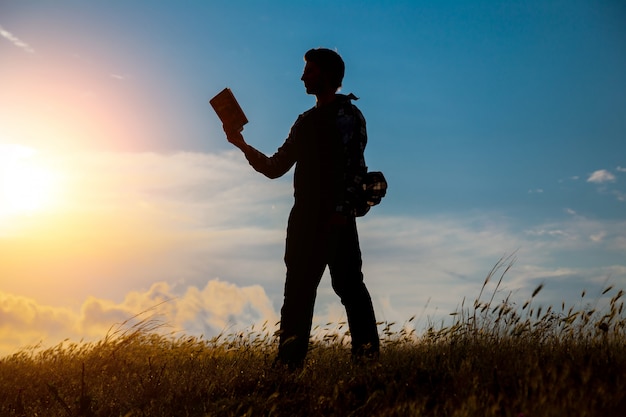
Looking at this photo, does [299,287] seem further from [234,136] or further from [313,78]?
[313,78]

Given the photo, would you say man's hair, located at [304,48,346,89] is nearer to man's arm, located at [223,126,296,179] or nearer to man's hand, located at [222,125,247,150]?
man's arm, located at [223,126,296,179]

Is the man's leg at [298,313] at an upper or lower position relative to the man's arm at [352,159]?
lower

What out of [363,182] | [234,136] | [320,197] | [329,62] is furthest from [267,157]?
[329,62]

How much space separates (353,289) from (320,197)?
2.93ft

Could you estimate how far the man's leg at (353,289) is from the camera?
538 cm

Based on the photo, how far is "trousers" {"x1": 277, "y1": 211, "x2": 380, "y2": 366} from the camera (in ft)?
17.1

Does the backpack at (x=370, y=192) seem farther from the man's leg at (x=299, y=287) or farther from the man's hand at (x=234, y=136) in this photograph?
the man's hand at (x=234, y=136)

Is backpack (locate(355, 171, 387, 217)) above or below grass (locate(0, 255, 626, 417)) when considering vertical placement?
above

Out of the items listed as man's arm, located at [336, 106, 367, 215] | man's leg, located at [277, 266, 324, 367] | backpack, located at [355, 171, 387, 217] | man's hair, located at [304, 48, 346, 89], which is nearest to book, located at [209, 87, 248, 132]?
man's hair, located at [304, 48, 346, 89]

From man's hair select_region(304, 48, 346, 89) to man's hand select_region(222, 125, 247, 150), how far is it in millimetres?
875

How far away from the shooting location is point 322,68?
5379mm

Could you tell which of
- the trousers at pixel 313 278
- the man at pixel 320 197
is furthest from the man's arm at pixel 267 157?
the trousers at pixel 313 278

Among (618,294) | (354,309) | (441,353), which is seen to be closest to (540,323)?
(618,294)

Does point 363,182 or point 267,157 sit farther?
point 267,157
